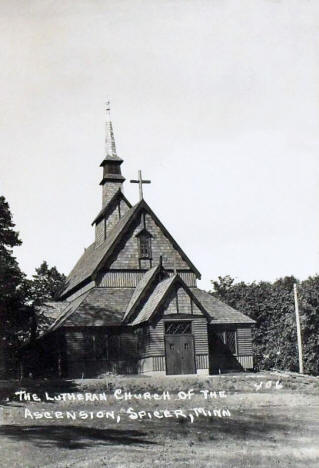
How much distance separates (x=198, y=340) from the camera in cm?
3269

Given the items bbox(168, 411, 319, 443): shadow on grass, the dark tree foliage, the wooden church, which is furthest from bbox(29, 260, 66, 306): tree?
bbox(168, 411, 319, 443): shadow on grass

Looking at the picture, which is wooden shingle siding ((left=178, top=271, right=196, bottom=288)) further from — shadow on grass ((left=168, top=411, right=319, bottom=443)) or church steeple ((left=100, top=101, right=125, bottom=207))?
shadow on grass ((left=168, top=411, right=319, bottom=443))

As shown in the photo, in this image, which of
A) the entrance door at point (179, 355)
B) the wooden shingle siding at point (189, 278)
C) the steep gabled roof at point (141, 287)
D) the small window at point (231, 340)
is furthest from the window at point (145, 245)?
the entrance door at point (179, 355)

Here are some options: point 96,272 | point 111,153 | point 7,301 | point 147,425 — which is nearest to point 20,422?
point 147,425

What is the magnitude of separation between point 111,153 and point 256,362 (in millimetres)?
23615

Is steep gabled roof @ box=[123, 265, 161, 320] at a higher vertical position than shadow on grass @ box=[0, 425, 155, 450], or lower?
higher

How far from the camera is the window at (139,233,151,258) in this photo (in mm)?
39094

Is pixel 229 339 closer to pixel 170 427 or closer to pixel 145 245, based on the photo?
pixel 145 245

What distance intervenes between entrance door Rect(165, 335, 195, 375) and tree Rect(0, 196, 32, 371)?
8.23 metres

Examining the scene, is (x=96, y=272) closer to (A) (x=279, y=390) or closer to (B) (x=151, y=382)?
(B) (x=151, y=382)

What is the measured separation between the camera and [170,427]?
56.1ft

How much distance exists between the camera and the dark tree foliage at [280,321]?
42.9 metres

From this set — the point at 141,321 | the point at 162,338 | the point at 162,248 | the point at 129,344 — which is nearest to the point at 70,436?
the point at 162,338

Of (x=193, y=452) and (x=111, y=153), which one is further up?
(x=111, y=153)
